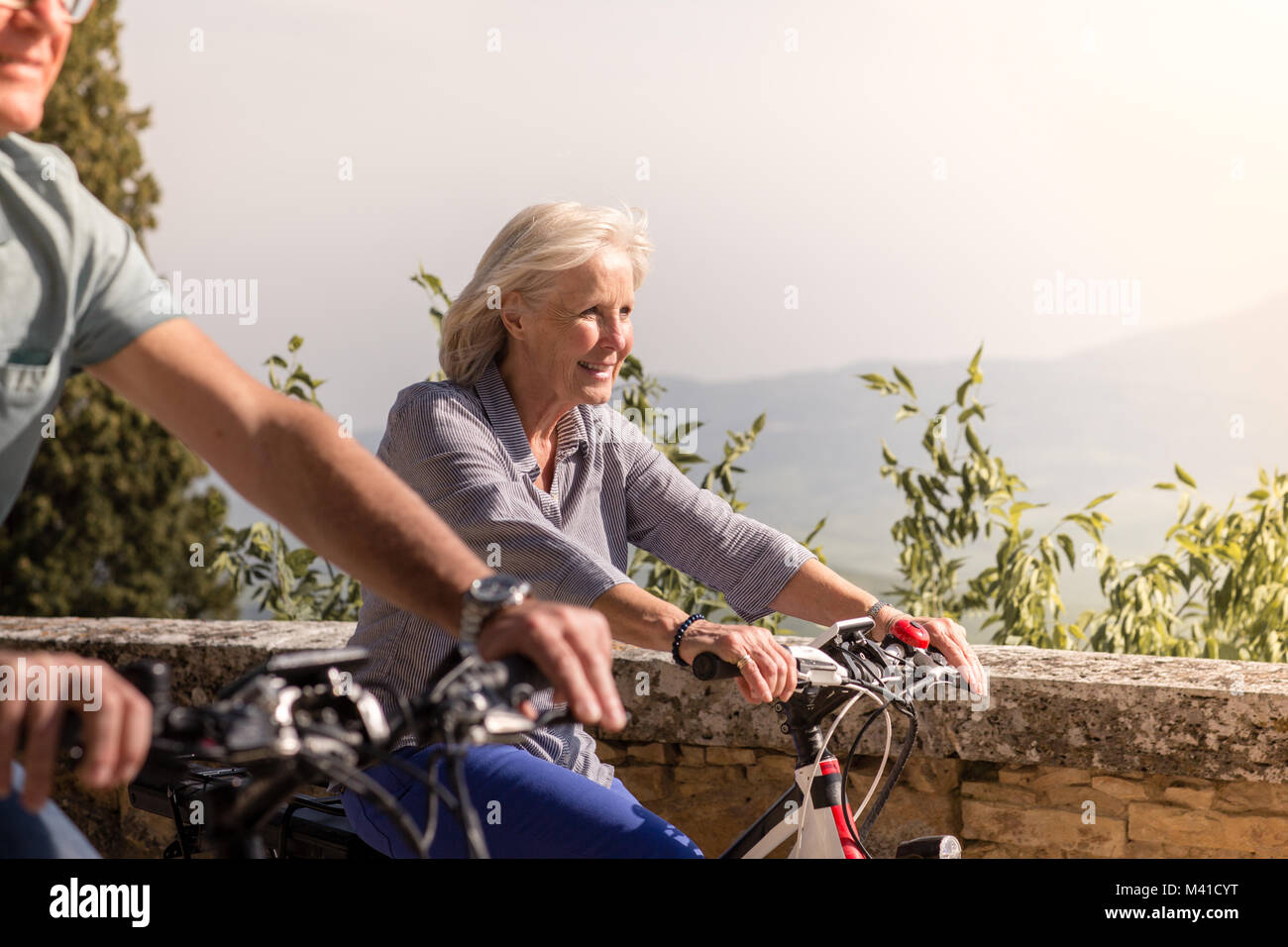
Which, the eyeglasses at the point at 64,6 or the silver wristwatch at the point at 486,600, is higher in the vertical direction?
the eyeglasses at the point at 64,6

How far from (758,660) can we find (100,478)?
318 inches

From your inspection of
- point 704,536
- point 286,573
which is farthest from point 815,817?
point 286,573

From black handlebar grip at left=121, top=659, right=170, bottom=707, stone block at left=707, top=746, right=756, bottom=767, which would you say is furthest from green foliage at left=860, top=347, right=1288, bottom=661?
black handlebar grip at left=121, top=659, right=170, bottom=707

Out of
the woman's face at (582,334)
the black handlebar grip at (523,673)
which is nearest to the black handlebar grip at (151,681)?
the black handlebar grip at (523,673)

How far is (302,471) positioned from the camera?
136 cm

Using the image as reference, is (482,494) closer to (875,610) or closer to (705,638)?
(705,638)

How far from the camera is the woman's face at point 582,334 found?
2.44 m

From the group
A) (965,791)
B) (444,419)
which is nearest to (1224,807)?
(965,791)

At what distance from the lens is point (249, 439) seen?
4.55 feet

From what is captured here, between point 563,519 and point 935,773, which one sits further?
point 935,773

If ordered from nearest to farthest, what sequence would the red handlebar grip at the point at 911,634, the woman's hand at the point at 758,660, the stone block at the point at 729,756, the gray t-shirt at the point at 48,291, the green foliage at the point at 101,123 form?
the gray t-shirt at the point at 48,291, the woman's hand at the point at 758,660, the red handlebar grip at the point at 911,634, the stone block at the point at 729,756, the green foliage at the point at 101,123

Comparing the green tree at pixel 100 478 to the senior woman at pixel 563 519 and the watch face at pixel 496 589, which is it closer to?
the senior woman at pixel 563 519

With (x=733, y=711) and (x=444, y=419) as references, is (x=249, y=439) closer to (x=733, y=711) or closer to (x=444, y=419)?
(x=444, y=419)

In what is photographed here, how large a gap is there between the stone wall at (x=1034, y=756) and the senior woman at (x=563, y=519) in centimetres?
55
